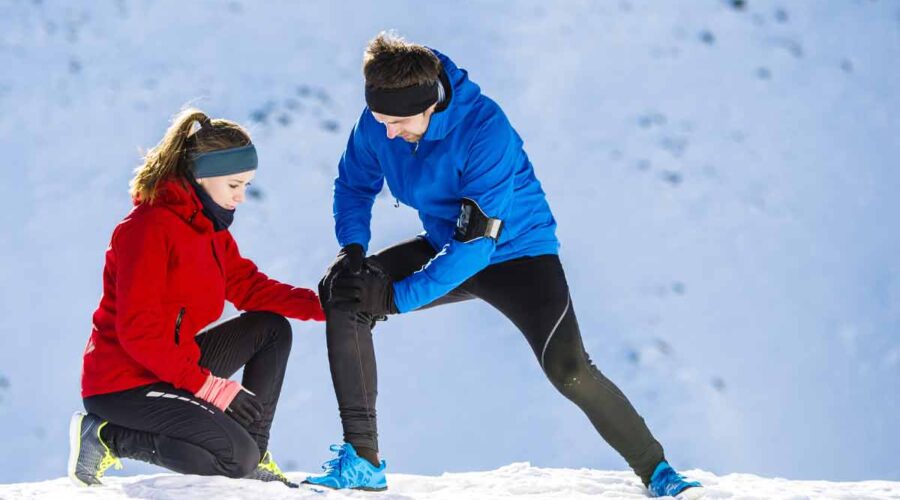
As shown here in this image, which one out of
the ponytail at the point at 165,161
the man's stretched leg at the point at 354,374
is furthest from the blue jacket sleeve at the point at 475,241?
the ponytail at the point at 165,161

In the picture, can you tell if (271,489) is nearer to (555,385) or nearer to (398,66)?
(555,385)

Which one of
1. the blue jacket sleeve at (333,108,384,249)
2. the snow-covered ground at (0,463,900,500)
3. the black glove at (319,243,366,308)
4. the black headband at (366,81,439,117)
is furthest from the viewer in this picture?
the blue jacket sleeve at (333,108,384,249)

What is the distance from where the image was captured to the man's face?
2826 millimetres

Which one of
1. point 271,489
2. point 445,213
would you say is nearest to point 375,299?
point 445,213

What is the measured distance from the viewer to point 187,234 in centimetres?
282

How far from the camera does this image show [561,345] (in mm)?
2934

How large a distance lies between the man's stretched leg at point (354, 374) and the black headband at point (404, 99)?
20.9 inches

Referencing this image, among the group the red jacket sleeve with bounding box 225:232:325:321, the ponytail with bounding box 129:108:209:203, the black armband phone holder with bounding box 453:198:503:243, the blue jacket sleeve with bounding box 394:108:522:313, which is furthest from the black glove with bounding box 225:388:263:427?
the black armband phone holder with bounding box 453:198:503:243

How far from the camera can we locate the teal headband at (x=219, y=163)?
9.28ft

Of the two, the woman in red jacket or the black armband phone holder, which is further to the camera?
the black armband phone holder

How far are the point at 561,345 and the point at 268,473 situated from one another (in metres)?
0.91

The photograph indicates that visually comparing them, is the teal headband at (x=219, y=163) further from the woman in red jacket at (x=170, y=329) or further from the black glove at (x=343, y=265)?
the black glove at (x=343, y=265)

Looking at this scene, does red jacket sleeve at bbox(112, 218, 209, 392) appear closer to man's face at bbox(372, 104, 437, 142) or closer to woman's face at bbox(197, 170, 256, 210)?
woman's face at bbox(197, 170, 256, 210)

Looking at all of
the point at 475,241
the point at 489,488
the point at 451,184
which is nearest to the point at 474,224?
the point at 475,241
